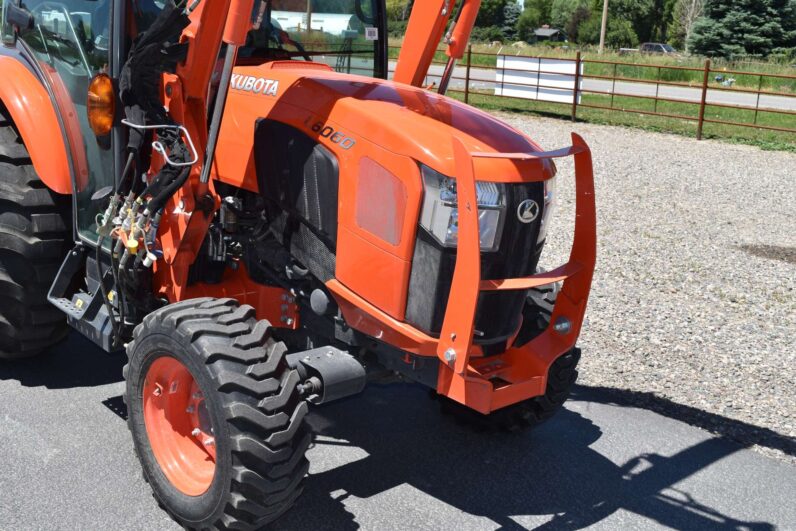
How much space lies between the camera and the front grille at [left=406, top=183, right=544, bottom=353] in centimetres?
337

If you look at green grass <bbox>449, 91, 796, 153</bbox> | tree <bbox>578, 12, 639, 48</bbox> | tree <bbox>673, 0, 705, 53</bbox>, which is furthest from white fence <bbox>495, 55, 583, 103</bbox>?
tree <bbox>578, 12, 639, 48</bbox>

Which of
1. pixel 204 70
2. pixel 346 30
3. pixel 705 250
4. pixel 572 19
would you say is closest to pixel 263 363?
pixel 204 70

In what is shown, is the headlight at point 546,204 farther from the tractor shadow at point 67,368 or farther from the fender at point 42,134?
the tractor shadow at point 67,368

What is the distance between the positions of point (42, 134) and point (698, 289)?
5.11 metres

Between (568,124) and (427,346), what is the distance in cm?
1463

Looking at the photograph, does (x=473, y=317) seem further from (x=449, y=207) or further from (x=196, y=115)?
(x=196, y=115)

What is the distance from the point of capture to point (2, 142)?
4582mm

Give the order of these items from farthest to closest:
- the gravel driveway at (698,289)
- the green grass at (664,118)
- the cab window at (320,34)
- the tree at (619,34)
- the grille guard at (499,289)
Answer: the tree at (619,34) → the green grass at (664,118) → the gravel driveway at (698,289) → the cab window at (320,34) → the grille guard at (499,289)

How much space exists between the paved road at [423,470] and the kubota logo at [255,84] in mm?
1685

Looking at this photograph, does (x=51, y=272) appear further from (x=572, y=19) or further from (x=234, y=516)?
(x=572, y=19)

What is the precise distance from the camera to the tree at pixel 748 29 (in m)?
34.2

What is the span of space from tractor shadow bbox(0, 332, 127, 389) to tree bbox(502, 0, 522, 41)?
69.9m

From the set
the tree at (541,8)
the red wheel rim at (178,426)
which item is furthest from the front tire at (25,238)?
the tree at (541,8)

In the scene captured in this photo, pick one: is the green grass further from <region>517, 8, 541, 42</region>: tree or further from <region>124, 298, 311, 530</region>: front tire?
<region>517, 8, 541, 42</region>: tree
